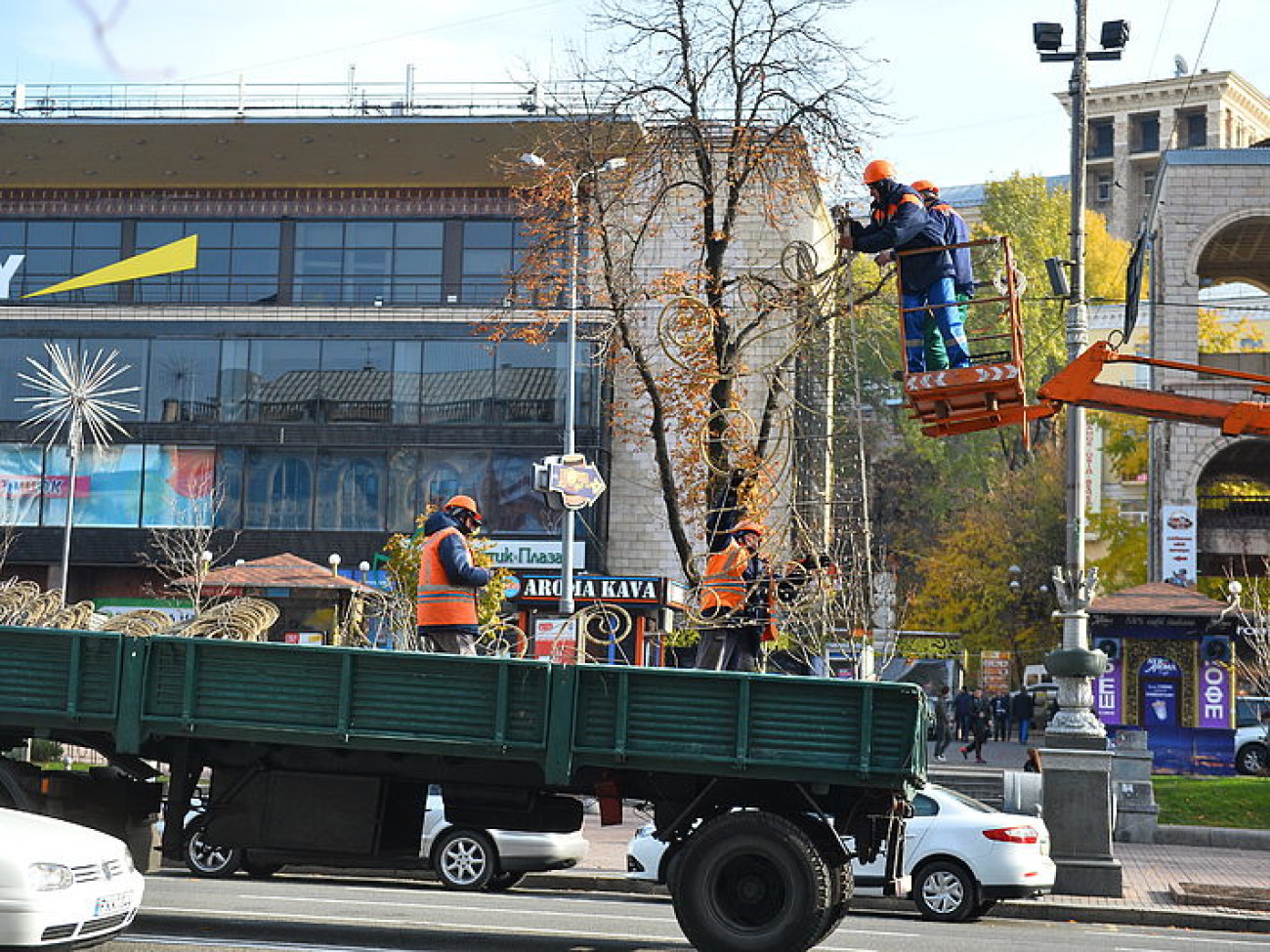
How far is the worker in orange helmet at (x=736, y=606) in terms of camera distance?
1283 centimetres

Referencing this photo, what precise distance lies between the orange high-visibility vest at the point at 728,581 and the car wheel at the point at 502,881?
219 inches

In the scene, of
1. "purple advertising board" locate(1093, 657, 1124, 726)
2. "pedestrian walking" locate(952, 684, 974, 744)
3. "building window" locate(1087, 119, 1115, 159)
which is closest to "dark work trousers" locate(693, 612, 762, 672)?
"purple advertising board" locate(1093, 657, 1124, 726)

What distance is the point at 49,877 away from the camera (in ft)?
30.9

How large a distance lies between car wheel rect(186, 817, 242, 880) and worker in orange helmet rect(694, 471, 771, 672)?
145 inches

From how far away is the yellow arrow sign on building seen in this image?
168 feet

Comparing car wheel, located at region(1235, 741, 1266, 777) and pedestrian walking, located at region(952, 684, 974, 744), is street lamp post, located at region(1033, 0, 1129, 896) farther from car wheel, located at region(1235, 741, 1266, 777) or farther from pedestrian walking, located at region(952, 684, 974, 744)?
pedestrian walking, located at region(952, 684, 974, 744)

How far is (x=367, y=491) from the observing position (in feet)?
160

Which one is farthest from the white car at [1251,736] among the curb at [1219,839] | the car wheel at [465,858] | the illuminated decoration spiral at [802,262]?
the illuminated decoration spiral at [802,262]

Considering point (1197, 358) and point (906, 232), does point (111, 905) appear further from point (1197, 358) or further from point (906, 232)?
point (1197, 358)

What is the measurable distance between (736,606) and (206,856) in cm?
563

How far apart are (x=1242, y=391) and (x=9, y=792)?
3941 cm

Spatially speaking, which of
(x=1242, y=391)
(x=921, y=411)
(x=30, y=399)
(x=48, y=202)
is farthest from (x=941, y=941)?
(x=48, y=202)

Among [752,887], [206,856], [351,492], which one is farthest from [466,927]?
[351,492]

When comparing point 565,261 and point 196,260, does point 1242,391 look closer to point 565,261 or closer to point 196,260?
point 565,261
